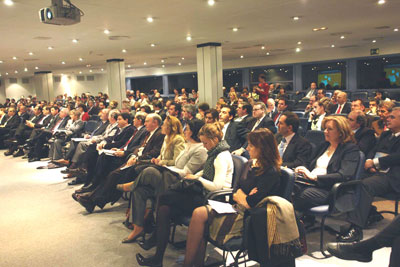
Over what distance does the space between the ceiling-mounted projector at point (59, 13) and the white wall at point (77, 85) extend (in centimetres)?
2584

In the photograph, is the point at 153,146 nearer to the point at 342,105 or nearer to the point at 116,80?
the point at 342,105

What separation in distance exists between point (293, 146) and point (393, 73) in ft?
50.6

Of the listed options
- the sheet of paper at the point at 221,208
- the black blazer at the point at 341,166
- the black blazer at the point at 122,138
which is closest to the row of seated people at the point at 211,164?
the black blazer at the point at 341,166

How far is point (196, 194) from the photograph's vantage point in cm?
328

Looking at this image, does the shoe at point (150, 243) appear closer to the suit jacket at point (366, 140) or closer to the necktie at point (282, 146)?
the necktie at point (282, 146)

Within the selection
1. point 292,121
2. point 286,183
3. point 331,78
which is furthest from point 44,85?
point 286,183

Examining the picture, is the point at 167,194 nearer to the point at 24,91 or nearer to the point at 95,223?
the point at 95,223

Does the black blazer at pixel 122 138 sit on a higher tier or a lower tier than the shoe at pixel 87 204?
higher

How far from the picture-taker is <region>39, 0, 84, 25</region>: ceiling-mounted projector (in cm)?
521

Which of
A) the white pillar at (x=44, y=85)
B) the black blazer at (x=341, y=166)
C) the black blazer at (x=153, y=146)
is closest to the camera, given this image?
the black blazer at (x=341, y=166)

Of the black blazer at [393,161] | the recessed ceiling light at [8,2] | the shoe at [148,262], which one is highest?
the recessed ceiling light at [8,2]

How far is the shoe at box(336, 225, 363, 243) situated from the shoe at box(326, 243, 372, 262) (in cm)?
52

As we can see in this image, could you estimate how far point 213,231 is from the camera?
277cm

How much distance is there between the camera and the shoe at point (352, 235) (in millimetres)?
3464
